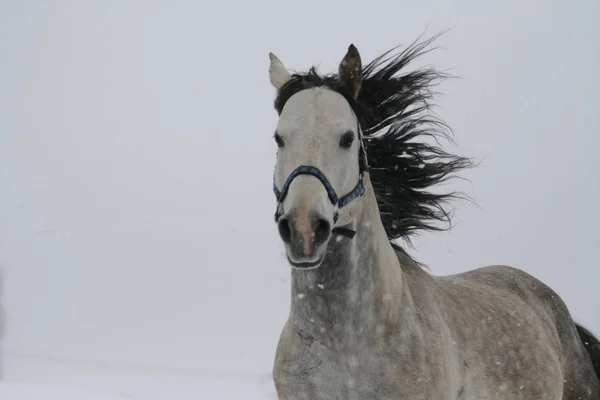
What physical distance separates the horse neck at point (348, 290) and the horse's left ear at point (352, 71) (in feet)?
1.96

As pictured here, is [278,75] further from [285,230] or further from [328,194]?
[285,230]

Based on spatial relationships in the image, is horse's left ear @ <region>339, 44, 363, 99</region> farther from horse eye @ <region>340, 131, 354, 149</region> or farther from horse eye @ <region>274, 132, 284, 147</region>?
horse eye @ <region>274, 132, 284, 147</region>

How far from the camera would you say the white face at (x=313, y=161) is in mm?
3074

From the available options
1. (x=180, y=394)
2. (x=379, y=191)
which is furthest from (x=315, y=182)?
(x=180, y=394)

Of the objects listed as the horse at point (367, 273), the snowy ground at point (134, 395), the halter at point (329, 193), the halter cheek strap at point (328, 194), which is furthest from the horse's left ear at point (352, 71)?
the snowy ground at point (134, 395)

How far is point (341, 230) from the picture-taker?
3545mm

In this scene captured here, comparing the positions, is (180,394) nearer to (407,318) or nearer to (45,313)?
(407,318)

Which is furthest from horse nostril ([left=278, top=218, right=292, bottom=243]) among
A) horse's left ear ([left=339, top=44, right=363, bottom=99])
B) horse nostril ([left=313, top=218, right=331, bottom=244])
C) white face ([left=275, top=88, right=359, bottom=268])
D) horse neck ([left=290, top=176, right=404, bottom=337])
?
horse's left ear ([left=339, top=44, right=363, bottom=99])

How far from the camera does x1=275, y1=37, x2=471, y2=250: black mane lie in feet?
14.8

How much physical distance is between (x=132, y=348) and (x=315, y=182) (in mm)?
41593

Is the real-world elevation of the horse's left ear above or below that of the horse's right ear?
below

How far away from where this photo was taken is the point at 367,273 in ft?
12.0

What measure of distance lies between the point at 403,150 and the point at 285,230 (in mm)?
1821

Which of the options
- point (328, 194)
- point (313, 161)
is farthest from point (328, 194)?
point (313, 161)
